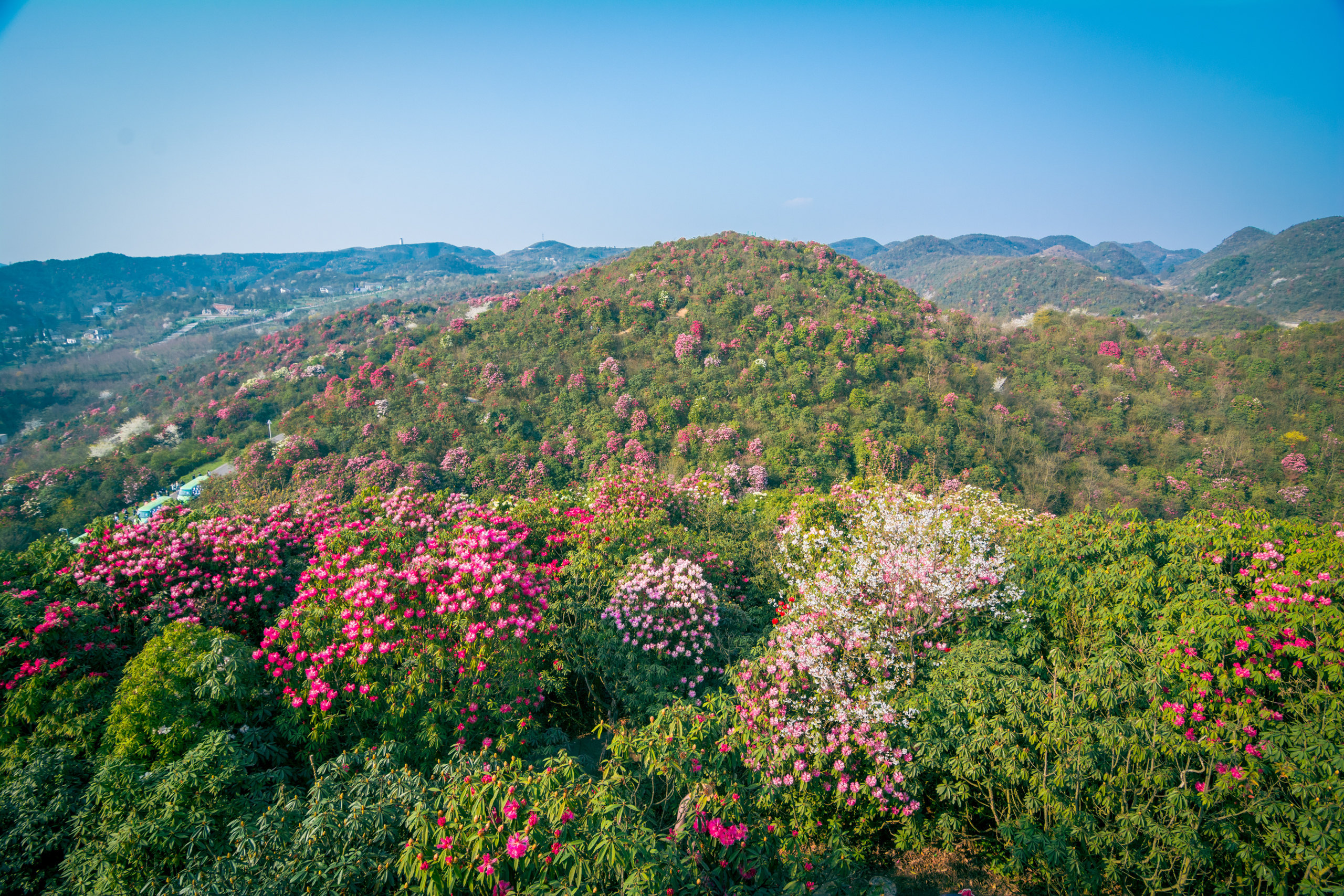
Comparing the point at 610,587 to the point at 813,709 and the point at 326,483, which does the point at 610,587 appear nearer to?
the point at 813,709

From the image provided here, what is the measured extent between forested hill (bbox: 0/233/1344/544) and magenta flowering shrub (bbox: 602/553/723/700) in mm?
13621

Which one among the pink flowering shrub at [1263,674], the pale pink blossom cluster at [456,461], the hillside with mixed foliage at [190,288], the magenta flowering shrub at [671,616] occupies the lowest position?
the pale pink blossom cluster at [456,461]

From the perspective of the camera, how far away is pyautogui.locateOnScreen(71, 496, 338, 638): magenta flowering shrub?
970cm

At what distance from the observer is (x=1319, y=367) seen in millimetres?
36156

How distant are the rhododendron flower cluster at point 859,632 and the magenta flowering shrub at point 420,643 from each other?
12.4 ft

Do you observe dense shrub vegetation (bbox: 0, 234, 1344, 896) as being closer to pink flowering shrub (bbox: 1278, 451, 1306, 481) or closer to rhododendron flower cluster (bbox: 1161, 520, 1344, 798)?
rhododendron flower cluster (bbox: 1161, 520, 1344, 798)

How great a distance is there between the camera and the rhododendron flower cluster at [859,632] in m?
7.57

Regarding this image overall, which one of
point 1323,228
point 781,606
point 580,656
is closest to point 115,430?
point 580,656

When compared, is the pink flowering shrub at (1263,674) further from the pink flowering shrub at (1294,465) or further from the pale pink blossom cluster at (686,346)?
the pink flowering shrub at (1294,465)

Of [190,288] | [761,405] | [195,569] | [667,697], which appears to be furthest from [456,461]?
[190,288]

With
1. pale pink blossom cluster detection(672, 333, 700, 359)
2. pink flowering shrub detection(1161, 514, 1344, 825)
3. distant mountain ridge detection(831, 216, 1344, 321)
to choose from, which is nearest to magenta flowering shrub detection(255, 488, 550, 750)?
pink flowering shrub detection(1161, 514, 1344, 825)

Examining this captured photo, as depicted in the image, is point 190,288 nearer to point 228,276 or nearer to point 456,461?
point 228,276

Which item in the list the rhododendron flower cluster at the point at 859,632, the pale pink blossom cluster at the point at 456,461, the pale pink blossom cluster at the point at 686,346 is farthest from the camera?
the pale pink blossom cluster at the point at 686,346

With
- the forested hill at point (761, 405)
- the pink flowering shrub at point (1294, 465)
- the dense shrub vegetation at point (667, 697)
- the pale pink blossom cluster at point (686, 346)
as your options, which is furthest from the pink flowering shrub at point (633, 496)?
the pink flowering shrub at point (1294, 465)
